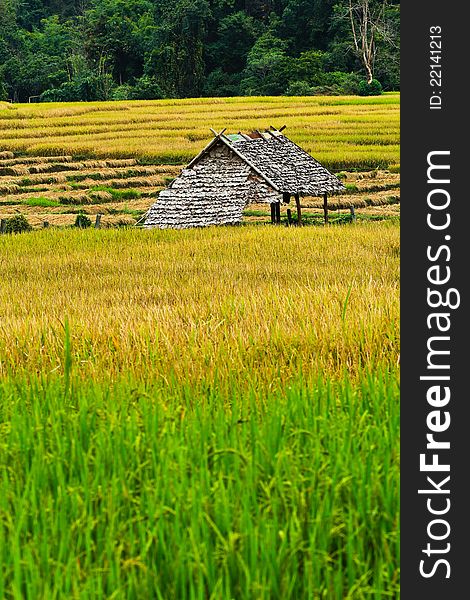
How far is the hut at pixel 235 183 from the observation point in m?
19.3

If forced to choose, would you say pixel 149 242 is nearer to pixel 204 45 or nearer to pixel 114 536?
pixel 114 536

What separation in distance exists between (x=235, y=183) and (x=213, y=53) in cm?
4447

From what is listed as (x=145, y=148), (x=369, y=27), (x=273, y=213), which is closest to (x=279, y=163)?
(x=273, y=213)

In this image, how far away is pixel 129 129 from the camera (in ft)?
121

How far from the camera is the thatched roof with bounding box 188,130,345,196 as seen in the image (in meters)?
19.9

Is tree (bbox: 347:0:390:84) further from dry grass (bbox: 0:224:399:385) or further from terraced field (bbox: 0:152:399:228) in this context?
dry grass (bbox: 0:224:399:385)

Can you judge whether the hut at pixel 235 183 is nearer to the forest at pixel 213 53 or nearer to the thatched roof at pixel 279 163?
the thatched roof at pixel 279 163

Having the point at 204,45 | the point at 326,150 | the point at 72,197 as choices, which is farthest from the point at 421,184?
the point at 204,45

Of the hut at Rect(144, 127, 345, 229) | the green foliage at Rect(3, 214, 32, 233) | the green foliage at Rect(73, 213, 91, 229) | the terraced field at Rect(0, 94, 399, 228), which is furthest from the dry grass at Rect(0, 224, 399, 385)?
the terraced field at Rect(0, 94, 399, 228)

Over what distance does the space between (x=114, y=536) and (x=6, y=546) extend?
24 cm

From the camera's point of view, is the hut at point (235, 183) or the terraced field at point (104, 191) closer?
the hut at point (235, 183)

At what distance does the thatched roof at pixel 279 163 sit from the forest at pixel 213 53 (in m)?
31.3

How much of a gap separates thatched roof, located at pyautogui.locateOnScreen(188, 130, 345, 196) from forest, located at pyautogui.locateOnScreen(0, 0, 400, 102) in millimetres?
31346

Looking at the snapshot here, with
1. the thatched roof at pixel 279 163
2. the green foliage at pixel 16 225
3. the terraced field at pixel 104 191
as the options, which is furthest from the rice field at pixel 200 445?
the terraced field at pixel 104 191
